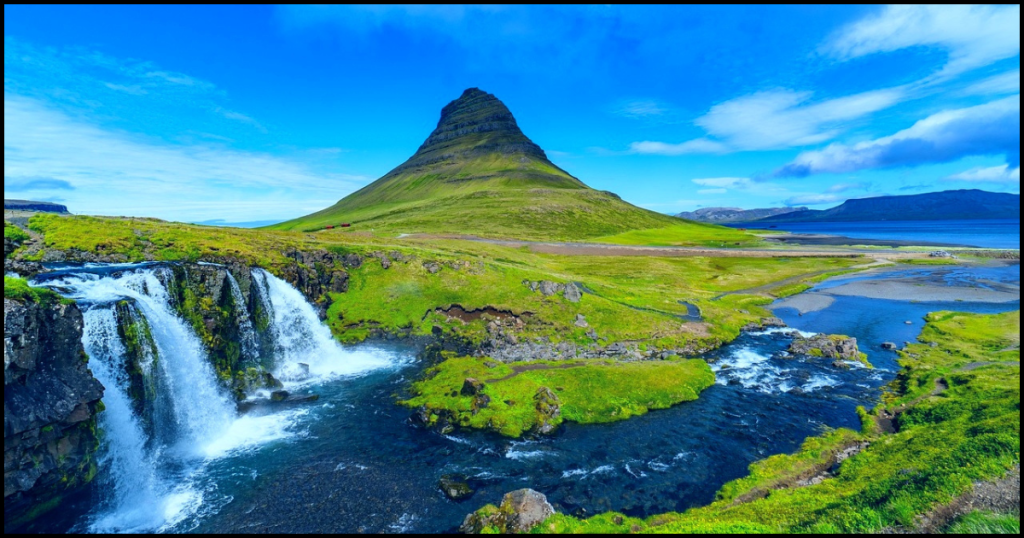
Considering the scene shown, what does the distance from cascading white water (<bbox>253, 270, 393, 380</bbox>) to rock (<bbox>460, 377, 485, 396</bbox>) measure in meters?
13.9

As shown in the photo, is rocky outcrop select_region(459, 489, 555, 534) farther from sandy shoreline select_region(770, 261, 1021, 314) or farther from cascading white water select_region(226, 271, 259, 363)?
sandy shoreline select_region(770, 261, 1021, 314)

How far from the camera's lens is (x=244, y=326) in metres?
47.1

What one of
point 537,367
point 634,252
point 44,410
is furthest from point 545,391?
point 634,252

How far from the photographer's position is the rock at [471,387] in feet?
128

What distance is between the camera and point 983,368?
4091 centimetres

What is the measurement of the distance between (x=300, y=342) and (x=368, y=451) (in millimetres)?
25780

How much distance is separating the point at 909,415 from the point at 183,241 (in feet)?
266

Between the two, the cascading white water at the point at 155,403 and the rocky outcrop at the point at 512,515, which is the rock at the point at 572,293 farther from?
the cascading white water at the point at 155,403

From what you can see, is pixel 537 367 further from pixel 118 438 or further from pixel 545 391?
pixel 118 438

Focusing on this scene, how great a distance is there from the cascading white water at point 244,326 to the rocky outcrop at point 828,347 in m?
66.2

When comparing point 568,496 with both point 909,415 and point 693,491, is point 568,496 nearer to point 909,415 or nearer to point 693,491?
point 693,491

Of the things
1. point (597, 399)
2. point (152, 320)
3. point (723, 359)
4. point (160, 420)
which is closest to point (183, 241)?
point (152, 320)

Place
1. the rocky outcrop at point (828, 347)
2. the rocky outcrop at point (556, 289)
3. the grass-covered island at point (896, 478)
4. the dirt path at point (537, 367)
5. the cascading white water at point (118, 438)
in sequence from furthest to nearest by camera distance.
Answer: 1. the rocky outcrop at point (556, 289)
2. the rocky outcrop at point (828, 347)
3. the dirt path at point (537, 367)
4. the cascading white water at point (118, 438)
5. the grass-covered island at point (896, 478)

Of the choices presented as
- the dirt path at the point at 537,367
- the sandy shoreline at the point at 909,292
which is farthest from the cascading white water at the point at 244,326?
the sandy shoreline at the point at 909,292
